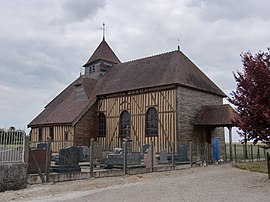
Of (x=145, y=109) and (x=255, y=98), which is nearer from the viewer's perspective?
(x=255, y=98)

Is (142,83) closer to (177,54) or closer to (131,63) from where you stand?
(177,54)

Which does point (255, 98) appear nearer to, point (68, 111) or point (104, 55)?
point (68, 111)

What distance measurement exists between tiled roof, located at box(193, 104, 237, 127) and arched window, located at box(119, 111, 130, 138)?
5230mm

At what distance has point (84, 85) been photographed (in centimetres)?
2884

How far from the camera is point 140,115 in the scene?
78.4ft

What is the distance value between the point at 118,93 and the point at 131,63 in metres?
5.11

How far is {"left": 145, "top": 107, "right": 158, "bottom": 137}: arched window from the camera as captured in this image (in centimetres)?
2291

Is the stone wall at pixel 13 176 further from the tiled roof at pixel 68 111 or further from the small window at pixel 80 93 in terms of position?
the small window at pixel 80 93

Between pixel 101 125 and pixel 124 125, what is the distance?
2.82 m

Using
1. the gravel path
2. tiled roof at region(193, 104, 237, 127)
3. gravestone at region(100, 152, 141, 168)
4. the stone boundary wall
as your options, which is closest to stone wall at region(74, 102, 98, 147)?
tiled roof at region(193, 104, 237, 127)

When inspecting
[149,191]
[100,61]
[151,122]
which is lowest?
[149,191]

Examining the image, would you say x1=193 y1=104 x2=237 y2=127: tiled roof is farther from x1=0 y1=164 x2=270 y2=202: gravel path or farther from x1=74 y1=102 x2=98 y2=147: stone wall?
x1=0 y1=164 x2=270 y2=202: gravel path

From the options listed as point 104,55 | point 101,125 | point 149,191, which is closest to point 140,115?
point 101,125

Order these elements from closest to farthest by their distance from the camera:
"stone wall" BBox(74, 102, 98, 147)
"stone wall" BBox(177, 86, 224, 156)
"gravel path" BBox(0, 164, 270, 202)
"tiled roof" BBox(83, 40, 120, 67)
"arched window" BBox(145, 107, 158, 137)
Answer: "gravel path" BBox(0, 164, 270, 202)
"stone wall" BBox(177, 86, 224, 156)
"arched window" BBox(145, 107, 158, 137)
"stone wall" BBox(74, 102, 98, 147)
"tiled roof" BBox(83, 40, 120, 67)
